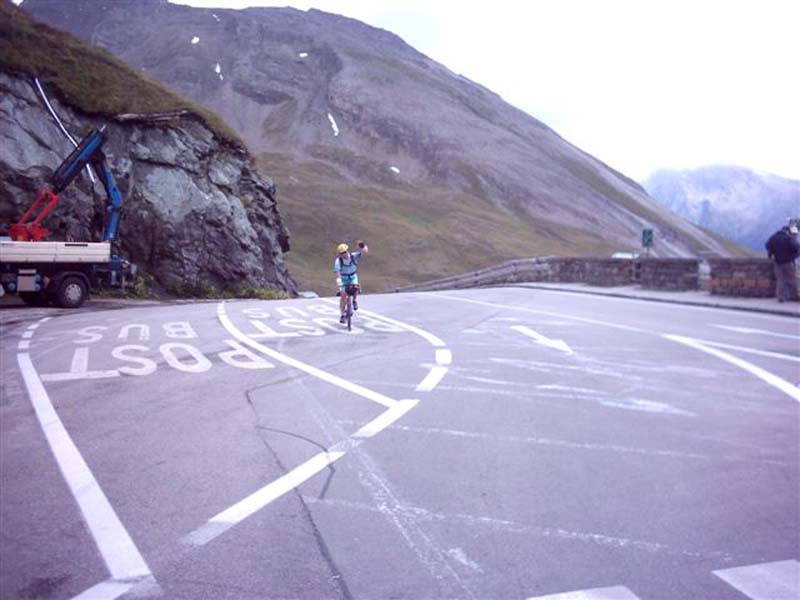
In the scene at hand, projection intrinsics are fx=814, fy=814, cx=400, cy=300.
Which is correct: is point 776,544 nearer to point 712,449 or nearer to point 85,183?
point 712,449

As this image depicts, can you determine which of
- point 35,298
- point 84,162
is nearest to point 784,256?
point 35,298

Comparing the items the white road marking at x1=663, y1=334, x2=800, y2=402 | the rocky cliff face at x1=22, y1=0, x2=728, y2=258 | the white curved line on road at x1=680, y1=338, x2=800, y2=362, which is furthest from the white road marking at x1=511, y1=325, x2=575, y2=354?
the rocky cliff face at x1=22, y1=0, x2=728, y2=258

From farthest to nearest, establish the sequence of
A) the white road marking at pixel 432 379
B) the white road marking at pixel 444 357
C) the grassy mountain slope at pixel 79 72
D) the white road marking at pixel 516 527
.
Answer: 1. the grassy mountain slope at pixel 79 72
2. the white road marking at pixel 444 357
3. the white road marking at pixel 432 379
4. the white road marking at pixel 516 527

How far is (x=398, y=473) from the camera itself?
6039 millimetres

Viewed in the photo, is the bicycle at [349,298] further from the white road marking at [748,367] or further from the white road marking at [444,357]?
the white road marking at [748,367]

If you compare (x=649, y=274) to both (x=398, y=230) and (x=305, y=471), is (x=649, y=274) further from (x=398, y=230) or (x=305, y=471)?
(x=398, y=230)

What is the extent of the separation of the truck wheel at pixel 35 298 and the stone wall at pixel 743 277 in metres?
19.2

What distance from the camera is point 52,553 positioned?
177 inches

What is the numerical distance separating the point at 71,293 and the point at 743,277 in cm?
1900

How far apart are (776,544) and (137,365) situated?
8388 millimetres

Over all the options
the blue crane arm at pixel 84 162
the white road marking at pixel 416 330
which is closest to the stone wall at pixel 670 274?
the white road marking at pixel 416 330

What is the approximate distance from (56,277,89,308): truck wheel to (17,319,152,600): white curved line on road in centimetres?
1519

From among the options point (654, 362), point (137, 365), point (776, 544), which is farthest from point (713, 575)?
point (137, 365)

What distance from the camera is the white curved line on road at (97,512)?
167 inches
